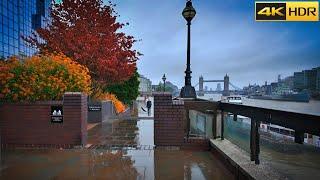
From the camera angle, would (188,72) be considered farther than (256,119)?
Yes

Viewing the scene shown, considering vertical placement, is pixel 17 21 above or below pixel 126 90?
above

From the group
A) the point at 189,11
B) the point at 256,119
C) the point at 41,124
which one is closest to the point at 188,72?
the point at 189,11

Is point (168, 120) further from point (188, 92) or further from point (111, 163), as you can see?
point (188, 92)

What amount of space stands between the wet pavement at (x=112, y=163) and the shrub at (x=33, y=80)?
184 centimetres

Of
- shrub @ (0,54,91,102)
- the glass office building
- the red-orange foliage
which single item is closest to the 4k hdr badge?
shrub @ (0,54,91,102)

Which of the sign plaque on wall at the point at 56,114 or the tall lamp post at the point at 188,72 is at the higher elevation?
the tall lamp post at the point at 188,72

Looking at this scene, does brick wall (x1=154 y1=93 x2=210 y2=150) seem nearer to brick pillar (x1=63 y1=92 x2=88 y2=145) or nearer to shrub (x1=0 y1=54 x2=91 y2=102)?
brick pillar (x1=63 y1=92 x2=88 y2=145)

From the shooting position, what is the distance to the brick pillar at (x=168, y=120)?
9453 mm

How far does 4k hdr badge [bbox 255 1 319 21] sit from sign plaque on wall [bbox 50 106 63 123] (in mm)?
7622

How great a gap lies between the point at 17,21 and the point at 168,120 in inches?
2110

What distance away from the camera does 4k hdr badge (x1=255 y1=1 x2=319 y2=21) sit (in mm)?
11043

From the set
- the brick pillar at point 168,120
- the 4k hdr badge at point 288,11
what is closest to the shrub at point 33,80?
the brick pillar at point 168,120

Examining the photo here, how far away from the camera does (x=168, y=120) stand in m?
9.47

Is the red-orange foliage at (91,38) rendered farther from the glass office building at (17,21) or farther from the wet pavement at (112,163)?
the glass office building at (17,21)
